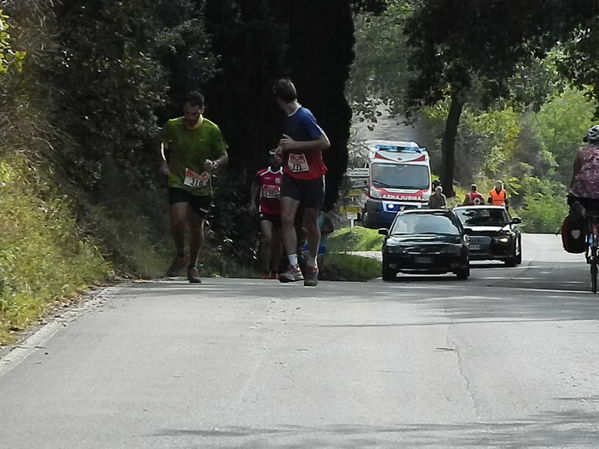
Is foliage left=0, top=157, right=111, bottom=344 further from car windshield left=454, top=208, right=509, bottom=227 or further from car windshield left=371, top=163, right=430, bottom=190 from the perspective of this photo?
car windshield left=371, top=163, right=430, bottom=190

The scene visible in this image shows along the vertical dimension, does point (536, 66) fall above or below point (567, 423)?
above

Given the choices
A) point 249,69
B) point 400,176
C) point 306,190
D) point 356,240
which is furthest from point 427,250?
point 400,176

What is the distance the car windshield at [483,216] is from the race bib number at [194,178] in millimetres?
18308

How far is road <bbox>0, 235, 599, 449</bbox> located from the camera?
25.3 feet

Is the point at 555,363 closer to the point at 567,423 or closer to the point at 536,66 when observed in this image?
the point at 567,423

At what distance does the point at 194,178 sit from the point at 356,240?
31.9 m

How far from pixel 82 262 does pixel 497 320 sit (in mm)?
4857

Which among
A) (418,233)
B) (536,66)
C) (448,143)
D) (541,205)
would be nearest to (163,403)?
(418,233)

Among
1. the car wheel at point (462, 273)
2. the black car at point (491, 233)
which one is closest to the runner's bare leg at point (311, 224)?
the car wheel at point (462, 273)

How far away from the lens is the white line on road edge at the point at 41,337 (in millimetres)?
9711

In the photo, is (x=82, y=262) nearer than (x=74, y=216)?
Yes

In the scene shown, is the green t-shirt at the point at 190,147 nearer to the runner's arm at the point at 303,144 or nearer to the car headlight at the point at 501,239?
the runner's arm at the point at 303,144

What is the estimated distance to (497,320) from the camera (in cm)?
1312

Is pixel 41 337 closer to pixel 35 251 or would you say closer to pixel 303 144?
pixel 35 251
